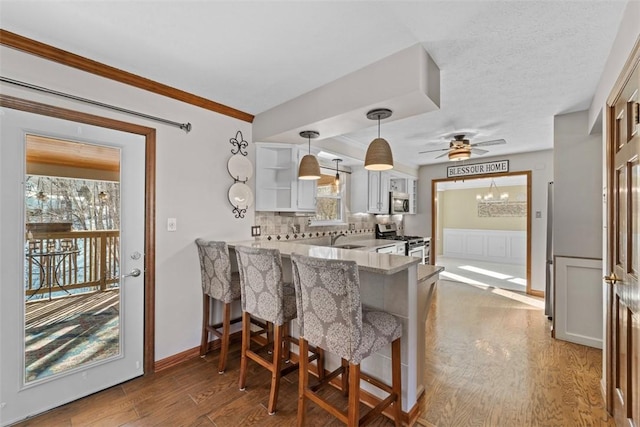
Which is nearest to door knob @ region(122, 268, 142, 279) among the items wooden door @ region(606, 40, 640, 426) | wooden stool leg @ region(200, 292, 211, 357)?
wooden stool leg @ region(200, 292, 211, 357)

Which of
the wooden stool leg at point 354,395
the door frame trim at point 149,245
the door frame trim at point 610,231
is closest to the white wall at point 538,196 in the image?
the door frame trim at point 610,231

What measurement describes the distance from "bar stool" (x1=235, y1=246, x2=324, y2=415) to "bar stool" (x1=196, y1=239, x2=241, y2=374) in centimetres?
26

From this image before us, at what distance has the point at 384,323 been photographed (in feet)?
5.35

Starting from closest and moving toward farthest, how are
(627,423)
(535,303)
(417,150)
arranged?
(627,423) < (535,303) < (417,150)

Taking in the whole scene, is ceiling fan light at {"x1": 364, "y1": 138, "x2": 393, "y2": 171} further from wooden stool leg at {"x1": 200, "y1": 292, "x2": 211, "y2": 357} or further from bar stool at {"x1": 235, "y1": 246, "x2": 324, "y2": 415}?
wooden stool leg at {"x1": 200, "y1": 292, "x2": 211, "y2": 357}

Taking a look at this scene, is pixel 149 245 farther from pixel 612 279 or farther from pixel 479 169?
pixel 479 169

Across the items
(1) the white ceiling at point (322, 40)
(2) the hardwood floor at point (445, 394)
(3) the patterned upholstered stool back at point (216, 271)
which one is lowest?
(2) the hardwood floor at point (445, 394)

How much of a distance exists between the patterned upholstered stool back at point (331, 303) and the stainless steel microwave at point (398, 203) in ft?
12.7

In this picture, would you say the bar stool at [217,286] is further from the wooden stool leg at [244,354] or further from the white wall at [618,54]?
the white wall at [618,54]

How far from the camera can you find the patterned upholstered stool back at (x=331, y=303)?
144 centimetres

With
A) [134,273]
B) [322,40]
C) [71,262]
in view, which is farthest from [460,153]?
[71,262]

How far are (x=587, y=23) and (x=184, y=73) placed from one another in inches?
104

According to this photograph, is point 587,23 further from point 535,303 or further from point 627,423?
point 535,303

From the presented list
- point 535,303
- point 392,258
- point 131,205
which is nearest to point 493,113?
point 392,258
